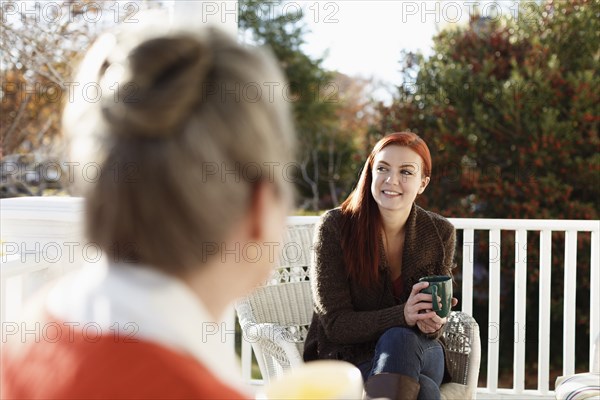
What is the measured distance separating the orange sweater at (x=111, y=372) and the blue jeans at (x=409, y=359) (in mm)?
1612

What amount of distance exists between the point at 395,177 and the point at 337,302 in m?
0.48

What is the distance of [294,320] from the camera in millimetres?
3080

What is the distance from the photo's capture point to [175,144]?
1.94 ft

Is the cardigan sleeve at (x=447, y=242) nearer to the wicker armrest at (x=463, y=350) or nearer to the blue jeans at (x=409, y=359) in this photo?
the wicker armrest at (x=463, y=350)

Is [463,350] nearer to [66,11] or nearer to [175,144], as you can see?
[175,144]

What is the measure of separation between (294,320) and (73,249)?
97cm

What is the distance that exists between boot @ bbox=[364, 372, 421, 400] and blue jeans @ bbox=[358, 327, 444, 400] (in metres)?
0.03

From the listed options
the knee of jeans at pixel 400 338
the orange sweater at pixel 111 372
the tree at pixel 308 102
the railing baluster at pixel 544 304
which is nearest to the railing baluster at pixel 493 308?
the railing baluster at pixel 544 304

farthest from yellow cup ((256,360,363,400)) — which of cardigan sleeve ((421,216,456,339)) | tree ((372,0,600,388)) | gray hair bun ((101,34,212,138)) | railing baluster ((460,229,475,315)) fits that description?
tree ((372,0,600,388))

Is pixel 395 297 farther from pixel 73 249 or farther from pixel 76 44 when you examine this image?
pixel 76 44

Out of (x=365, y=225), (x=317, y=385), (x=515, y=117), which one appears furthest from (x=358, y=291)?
Result: (x=515, y=117)

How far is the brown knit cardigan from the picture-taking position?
93.8 inches

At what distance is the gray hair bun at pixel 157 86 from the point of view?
59 centimetres

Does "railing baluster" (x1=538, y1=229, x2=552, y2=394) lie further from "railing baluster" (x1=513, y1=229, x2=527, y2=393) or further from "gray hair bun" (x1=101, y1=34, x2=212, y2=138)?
"gray hair bun" (x1=101, y1=34, x2=212, y2=138)
